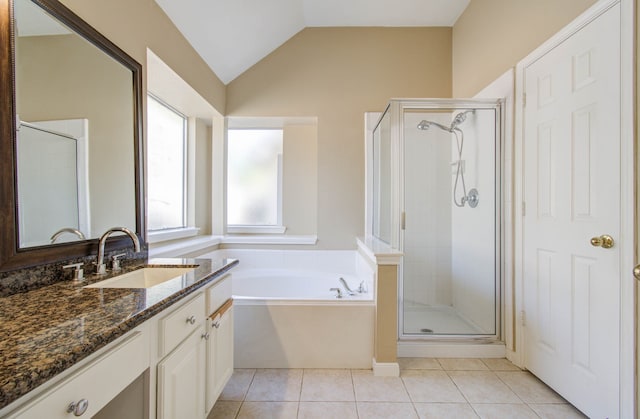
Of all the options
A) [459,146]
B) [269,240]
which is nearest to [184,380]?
[269,240]

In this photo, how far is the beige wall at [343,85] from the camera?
2855 millimetres

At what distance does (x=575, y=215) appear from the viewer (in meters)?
1.50

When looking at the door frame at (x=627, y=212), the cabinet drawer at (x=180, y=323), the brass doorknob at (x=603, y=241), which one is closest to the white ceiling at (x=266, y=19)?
the door frame at (x=627, y=212)

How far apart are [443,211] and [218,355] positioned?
82.1 inches

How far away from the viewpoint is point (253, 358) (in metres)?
1.90

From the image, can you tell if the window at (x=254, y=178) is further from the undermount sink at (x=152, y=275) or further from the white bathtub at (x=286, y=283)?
the undermount sink at (x=152, y=275)

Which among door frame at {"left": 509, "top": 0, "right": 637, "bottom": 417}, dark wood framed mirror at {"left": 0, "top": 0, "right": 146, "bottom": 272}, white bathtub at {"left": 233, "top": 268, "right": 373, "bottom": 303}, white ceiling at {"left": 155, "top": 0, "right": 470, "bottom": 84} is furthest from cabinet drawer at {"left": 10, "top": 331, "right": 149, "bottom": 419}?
white ceiling at {"left": 155, "top": 0, "right": 470, "bottom": 84}

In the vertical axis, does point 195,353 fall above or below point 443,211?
below

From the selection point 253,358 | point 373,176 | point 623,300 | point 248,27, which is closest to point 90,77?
point 248,27

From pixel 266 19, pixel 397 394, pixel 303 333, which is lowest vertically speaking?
pixel 397 394

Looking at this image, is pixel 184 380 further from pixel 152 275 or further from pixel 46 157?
pixel 46 157

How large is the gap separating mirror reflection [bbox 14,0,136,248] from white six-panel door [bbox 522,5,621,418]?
2.45 metres

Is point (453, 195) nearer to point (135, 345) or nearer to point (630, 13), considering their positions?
point (630, 13)

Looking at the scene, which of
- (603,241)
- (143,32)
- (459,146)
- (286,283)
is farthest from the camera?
(286,283)
